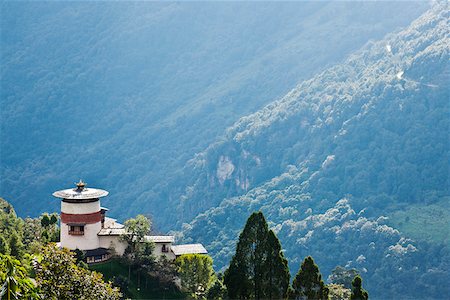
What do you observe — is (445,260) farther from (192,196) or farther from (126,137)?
(126,137)

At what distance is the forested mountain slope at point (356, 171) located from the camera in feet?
325

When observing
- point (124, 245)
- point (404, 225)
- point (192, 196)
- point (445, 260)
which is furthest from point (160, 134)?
point (124, 245)

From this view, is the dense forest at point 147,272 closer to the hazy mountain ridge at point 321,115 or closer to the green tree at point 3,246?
the green tree at point 3,246

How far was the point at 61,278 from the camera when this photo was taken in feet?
61.2

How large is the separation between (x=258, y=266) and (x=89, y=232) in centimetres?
1146

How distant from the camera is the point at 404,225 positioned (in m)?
105

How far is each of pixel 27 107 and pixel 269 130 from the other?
64896mm

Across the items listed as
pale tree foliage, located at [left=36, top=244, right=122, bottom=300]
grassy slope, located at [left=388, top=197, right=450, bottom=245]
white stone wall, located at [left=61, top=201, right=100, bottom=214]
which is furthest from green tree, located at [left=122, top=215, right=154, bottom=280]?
grassy slope, located at [left=388, top=197, right=450, bottom=245]

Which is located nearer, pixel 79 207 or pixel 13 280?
pixel 13 280

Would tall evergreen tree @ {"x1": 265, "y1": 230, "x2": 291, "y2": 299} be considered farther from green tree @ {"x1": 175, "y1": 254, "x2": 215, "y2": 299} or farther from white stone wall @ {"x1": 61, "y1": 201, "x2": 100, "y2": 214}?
white stone wall @ {"x1": 61, "y1": 201, "x2": 100, "y2": 214}

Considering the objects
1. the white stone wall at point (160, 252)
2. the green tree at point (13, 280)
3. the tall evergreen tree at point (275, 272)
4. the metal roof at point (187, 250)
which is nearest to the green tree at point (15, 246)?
the white stone wall at point (160, 252)

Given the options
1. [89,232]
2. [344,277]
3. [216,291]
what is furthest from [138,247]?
[344,277]

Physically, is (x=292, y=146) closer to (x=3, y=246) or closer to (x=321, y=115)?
(x=321, y=115)

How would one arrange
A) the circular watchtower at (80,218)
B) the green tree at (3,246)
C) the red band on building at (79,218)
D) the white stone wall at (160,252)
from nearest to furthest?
the green tree at (3,246), the circular watchtower at (80,218), the red band on building at (79,218), the white stone wall at (160,252)
